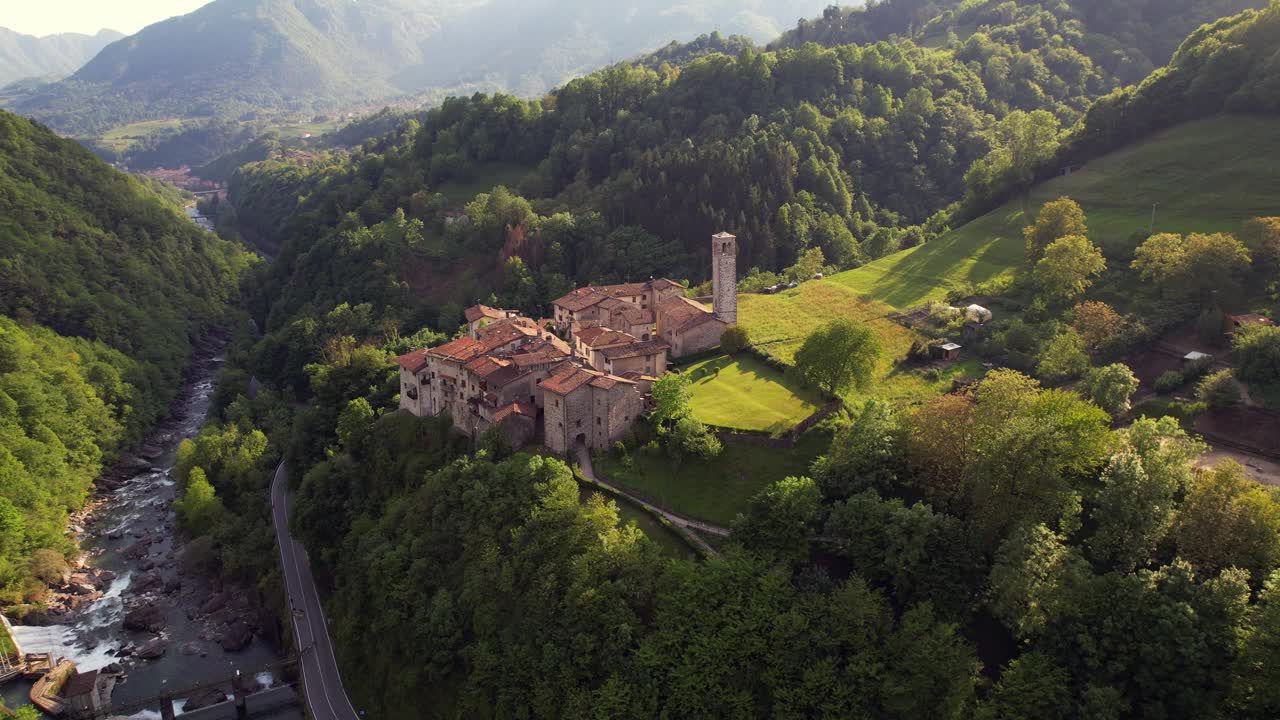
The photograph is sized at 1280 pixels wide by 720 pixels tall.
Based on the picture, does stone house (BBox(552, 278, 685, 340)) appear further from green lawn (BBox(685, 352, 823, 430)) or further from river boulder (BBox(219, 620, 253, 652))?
river boulder (BBox(219, 620, 253, 652))

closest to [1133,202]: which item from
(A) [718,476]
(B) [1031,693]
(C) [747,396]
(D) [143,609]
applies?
(C) [747,396]

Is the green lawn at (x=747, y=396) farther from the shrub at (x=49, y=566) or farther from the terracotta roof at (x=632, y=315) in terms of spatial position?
the shrub at (x=49, y=566)

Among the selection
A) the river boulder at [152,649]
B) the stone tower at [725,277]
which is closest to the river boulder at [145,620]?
the river boulder at [152,649]

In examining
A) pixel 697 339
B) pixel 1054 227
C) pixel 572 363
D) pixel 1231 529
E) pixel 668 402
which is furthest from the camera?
pixel 1054 227

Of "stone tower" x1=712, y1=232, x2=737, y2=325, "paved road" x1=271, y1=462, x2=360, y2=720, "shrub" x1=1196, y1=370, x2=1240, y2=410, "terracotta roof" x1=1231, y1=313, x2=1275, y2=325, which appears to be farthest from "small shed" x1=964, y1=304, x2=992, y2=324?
"paved road" x1=271, y1=462, x2=360, y2=720

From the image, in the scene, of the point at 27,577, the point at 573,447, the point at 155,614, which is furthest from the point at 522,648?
the point at 27,577

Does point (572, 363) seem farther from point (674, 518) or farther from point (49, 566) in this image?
point (49, 566)
